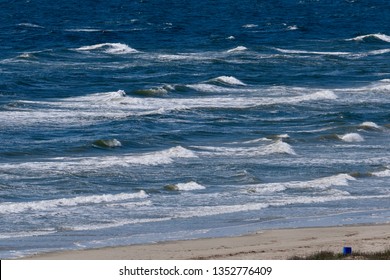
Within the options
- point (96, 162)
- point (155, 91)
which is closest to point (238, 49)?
point (155, 91)

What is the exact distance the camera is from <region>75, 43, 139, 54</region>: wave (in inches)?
2895

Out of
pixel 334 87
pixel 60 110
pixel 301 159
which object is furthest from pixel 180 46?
pixel 301 159

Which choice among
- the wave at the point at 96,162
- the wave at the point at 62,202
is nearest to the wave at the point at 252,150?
the wave at the point at 96,162

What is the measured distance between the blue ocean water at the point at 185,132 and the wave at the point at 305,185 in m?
0.10

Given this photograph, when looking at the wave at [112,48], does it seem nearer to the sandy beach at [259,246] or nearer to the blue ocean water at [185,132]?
the blue ocean water at [185,132]

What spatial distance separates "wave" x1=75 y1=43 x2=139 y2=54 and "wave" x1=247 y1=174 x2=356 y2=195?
39567 millimetres

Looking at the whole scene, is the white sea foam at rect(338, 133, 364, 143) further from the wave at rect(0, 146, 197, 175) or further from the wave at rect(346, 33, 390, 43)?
the wave at rect(346, 33, 390, 43)

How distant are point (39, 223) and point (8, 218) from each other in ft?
3.31

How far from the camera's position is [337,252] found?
23.4m

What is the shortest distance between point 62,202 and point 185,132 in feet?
44.0

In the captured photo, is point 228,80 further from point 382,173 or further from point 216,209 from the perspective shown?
point 216,209

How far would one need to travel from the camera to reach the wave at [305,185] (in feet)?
110

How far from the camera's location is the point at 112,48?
2940 inches

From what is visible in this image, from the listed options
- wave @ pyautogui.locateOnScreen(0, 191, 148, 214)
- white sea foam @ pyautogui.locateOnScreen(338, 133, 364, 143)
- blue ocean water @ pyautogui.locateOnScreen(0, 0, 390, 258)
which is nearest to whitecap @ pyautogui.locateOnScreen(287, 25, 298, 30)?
blue ocean water @ pyautogui.locateOnScreen(0, 0, 390, 258)
